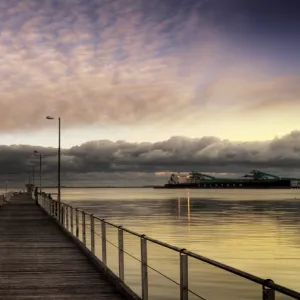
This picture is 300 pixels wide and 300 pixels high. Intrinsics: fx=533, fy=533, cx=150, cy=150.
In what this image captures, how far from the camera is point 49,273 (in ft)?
41.1

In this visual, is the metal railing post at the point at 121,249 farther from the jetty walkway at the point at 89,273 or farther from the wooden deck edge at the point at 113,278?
the wooden deck edge at the point at 113,278

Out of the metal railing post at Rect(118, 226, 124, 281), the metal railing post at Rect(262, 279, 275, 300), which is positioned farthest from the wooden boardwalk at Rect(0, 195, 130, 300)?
the metal railing post at Rect(262, 279, 275, 300)

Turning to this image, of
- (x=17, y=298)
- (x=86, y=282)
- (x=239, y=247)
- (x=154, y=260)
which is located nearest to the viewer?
(x=17, y=298)

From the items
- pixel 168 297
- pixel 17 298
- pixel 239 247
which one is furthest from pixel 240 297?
pixel 239 247

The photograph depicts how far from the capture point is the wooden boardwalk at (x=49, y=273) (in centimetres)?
1012

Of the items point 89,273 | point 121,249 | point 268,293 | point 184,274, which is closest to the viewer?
point 268,293

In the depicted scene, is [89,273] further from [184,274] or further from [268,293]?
[268,293]

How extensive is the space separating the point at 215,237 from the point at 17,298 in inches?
1325

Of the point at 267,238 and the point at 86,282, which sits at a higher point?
the point at 86,282

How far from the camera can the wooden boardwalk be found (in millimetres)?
10124

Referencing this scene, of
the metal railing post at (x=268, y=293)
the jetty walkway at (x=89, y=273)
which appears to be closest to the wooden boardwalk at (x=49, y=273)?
the jetty walkway at (x=89, y=273)

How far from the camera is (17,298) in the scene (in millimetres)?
9695

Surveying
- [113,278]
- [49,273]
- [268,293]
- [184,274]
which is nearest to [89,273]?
[49,273]

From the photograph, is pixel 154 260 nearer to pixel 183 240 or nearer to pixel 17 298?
pixel 183 240
